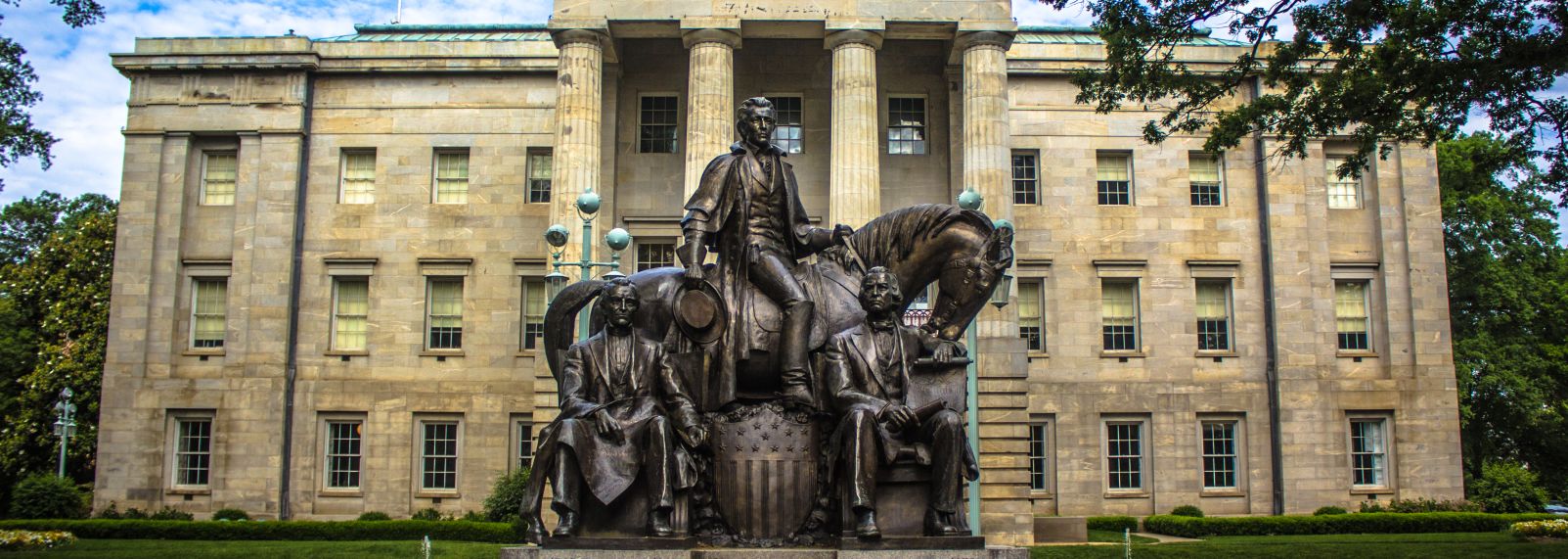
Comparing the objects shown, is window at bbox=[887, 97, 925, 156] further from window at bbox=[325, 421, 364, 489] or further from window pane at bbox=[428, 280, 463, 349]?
window at bbox=[325, 421, 364, 489]

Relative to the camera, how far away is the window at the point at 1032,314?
45.5 meters

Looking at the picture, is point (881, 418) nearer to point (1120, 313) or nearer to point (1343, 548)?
point (1343, 548)

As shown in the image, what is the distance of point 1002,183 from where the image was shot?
38531 mm

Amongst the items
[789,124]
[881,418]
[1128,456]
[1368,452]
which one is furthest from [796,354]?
[1368,452]

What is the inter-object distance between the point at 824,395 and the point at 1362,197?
136 ft

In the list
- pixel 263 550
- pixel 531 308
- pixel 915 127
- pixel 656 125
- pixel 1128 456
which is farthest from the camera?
pixel 531 308

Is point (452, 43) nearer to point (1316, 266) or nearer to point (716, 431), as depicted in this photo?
point (1316, 266)

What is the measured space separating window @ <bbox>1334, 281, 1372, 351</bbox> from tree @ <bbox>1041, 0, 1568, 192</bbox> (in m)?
25.2

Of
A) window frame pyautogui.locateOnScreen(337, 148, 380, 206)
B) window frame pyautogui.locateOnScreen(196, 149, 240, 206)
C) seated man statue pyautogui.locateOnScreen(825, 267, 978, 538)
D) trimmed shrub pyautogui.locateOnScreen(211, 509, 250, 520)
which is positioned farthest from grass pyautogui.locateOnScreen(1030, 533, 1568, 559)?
window frame pyautogui.locateOnScreen(196, 149, 240, 206)

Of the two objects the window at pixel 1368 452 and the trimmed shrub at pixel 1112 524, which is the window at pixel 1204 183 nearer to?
the window at pixel 1368 452

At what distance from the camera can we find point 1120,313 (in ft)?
151

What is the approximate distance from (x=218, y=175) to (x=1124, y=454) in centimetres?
3073

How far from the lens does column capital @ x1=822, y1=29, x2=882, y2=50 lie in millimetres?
38812

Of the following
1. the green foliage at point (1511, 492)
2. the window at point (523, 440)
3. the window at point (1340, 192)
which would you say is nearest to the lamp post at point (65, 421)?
the window at point (523, 440)
